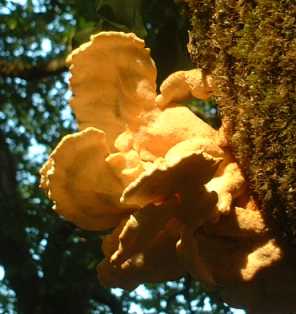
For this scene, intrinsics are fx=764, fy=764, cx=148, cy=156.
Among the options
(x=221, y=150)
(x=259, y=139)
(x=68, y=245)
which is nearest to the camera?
(x=259, y=139)

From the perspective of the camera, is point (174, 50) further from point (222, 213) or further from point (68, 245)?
point (68, 245)

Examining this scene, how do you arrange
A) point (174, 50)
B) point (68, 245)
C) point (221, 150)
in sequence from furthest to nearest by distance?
point (68, 245)
point (174, 50)
point (221, 150)

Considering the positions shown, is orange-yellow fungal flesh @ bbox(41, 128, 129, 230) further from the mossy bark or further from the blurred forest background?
the blurred forest background

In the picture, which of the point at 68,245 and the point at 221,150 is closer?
the point at 221,150

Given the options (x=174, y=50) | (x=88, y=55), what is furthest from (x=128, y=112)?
(x=174, y=50)

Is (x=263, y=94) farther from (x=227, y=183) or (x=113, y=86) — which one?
(x=113, y=86)

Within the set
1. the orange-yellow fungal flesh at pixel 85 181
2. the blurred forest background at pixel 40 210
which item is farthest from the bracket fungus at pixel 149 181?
the blurred forest background at pixel 40 210

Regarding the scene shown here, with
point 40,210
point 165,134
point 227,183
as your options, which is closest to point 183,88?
point 165,134
